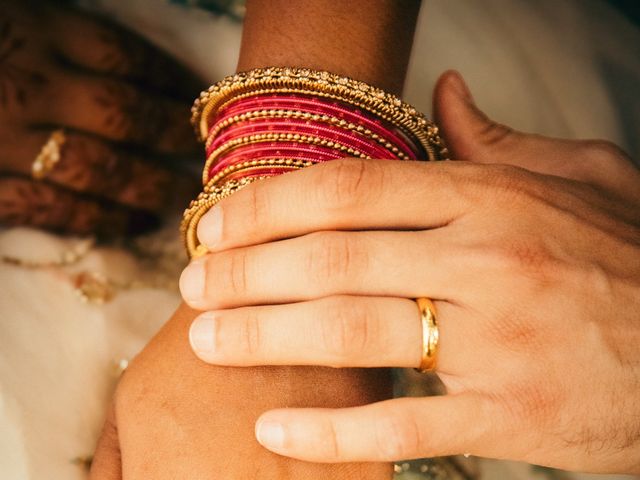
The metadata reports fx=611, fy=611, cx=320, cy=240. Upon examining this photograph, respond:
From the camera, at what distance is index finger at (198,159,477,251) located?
0.66m

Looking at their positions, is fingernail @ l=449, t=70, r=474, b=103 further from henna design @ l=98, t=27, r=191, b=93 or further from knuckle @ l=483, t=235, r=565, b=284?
henna design @ l=98, t=27, r=191, b=93

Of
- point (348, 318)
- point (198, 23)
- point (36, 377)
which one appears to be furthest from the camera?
point (198, 23)

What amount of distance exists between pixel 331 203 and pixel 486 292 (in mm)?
192

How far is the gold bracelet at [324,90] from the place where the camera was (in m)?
0.70

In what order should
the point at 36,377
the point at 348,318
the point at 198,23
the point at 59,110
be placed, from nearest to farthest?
the point at 348,318 → the point at 36,377 → the point at 59,110 → the point at 198,23

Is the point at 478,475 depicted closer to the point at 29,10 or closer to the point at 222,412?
the point at 222,412

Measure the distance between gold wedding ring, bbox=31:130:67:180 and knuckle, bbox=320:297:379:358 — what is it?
54 cm

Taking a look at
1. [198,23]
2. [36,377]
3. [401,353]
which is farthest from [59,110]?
[401,353]

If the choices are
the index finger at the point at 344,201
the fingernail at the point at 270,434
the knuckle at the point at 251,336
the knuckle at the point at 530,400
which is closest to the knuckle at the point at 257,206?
the index finger at the point at 344,201

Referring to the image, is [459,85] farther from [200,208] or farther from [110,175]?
[110,175]

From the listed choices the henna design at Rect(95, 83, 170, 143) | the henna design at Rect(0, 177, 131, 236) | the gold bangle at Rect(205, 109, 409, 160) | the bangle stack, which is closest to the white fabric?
the henna design at Rect(0, 177, 131, 236)

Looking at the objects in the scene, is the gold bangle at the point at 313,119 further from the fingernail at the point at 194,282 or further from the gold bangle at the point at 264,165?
the fingernail at the point at 194,282

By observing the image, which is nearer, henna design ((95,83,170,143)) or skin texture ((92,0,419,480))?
skin texture ((92,0,419,480))

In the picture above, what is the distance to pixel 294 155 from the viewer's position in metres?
0.72
